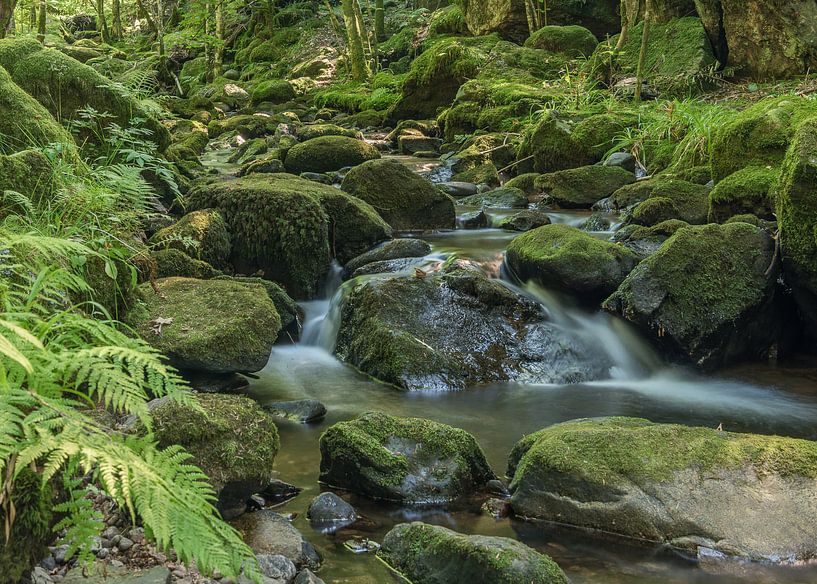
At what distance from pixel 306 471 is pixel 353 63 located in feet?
66.0

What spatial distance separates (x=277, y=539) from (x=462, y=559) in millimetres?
811

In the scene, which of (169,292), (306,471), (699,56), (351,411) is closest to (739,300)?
(351,411)

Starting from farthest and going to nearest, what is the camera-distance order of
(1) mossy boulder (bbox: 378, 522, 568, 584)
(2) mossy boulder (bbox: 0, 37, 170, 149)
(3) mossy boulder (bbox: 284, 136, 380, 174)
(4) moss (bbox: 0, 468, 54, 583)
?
(3) mossy boulder (bbox: 284, 136, 380, 174)
(2) mossy boulder (bbox: 0, 37, 170, 149)
(1) mossy boulder (bbox: 378, 522, 568, 584)
(4) moss (bbox: 0, 468, 54, 583)

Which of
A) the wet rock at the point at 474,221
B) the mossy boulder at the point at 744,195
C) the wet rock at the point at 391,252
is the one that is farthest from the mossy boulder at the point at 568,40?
the wet rock at the point at 391,252

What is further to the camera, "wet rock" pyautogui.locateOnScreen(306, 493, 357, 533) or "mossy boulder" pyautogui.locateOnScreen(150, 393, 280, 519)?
"wet rock" pyautogui.locateOnScreen(306, 493, 357, 533)

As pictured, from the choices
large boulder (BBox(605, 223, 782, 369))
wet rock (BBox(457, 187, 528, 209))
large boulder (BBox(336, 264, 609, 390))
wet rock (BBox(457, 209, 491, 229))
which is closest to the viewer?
large boulder (BBox(336, 264, 609, 390))

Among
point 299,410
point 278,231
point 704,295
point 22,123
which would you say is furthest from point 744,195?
point 22,123

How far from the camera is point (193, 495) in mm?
2133

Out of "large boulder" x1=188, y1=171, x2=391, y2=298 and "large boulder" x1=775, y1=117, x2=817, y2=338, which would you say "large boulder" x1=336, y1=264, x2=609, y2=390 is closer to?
"large boulder" x1=188, y1=171, x2=391, y2=298

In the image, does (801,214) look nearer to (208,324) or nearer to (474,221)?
(474,221)

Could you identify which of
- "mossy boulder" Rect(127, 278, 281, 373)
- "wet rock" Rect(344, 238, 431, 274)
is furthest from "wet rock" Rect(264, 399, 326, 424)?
"wet rock" Rect(344, 238, 431, 274)

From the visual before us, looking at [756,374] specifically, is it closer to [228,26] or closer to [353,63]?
[353,63]

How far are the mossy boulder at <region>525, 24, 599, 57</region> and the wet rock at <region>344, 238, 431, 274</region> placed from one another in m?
12.1

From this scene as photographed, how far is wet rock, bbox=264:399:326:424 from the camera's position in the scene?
520 cm
